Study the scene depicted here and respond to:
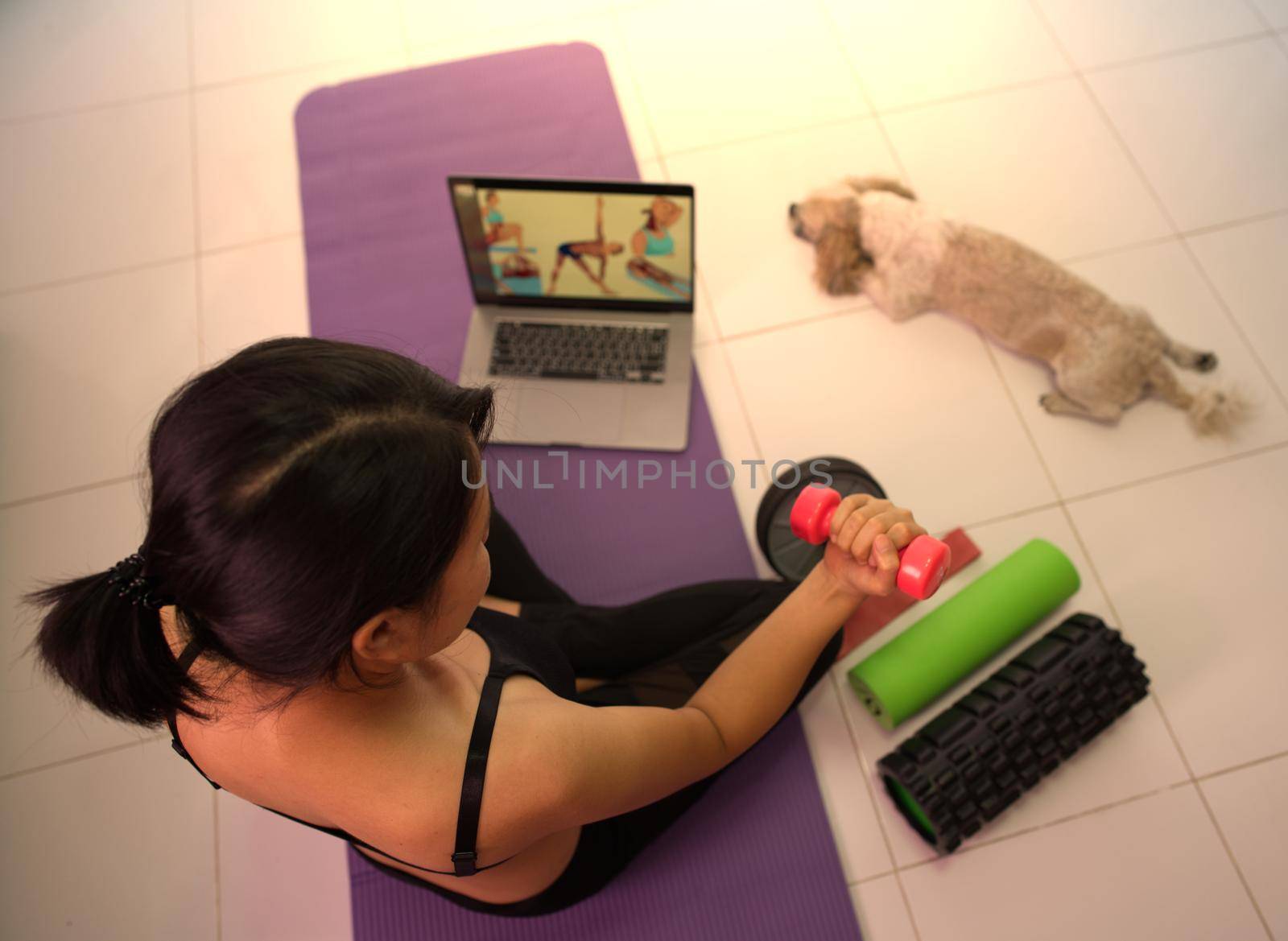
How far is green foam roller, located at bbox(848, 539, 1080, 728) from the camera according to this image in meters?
1.35

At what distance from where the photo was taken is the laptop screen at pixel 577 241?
1414mm

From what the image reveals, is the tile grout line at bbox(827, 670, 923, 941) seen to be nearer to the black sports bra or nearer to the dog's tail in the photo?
the black sports bra

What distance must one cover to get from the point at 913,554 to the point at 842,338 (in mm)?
820

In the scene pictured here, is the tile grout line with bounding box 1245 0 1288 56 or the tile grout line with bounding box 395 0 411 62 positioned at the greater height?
Answer: the tile grout line with bounding box 395 0 411 62

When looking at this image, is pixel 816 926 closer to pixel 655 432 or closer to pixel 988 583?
pixel 988 583

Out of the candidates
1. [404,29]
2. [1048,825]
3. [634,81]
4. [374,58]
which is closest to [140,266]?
[374,58]

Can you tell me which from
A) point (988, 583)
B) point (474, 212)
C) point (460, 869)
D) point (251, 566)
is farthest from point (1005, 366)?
point (251, 566)

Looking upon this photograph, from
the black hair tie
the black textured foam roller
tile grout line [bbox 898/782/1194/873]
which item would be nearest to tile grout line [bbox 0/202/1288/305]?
the black textured foam roller

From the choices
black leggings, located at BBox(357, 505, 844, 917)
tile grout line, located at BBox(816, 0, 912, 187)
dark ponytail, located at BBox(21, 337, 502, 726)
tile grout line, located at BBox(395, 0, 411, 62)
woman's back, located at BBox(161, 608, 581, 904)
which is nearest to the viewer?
dark ponytail, located at BBox(21, 337, 502, 726)

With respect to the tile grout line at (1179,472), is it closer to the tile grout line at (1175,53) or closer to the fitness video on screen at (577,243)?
the fitness video on screen at (577,243)

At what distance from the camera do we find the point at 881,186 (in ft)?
5.78

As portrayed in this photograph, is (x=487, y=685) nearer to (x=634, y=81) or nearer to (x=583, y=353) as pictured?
(x=583, y=353)

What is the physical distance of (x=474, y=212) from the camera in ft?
4.79

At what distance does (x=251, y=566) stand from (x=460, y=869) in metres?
0.35
